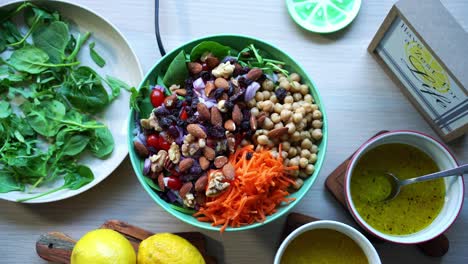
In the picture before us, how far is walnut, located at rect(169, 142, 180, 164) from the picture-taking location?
0.96m

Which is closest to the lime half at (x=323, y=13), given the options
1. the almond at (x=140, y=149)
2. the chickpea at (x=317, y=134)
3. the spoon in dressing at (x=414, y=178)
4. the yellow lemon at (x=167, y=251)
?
the chickpea at (x=317, y=134)

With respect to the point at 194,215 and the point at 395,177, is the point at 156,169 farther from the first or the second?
the point at 395,177

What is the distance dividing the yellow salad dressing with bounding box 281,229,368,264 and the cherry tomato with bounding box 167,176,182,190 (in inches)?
10.5

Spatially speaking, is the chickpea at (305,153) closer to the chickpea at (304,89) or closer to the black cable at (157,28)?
the chickpea at (304,89)

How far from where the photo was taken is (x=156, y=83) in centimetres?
103

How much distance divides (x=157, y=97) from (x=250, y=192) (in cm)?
28

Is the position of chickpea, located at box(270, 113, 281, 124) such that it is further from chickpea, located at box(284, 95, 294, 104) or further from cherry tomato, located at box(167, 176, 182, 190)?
cherry tomato, located at box(167, 176, 182, 190)

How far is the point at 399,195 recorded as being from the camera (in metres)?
1.02

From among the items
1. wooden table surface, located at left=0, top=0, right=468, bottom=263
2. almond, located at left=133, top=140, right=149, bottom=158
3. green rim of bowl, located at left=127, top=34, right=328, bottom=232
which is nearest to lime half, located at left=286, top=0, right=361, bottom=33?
wooden table surface, located at left=0, top=0, right=468, bottom=263

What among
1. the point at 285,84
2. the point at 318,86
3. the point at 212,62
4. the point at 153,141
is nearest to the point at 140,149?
the point at 153,141

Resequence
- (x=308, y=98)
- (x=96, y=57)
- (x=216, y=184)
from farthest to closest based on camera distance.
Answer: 1. (x=96, y=57)
2. (x=308, y=98)
3. (x=216, y=184)

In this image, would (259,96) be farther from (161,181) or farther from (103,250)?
(103,250)

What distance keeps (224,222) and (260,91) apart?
0.97 ft

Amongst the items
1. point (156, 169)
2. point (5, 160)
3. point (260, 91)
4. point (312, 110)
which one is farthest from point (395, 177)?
point (5, 160)
